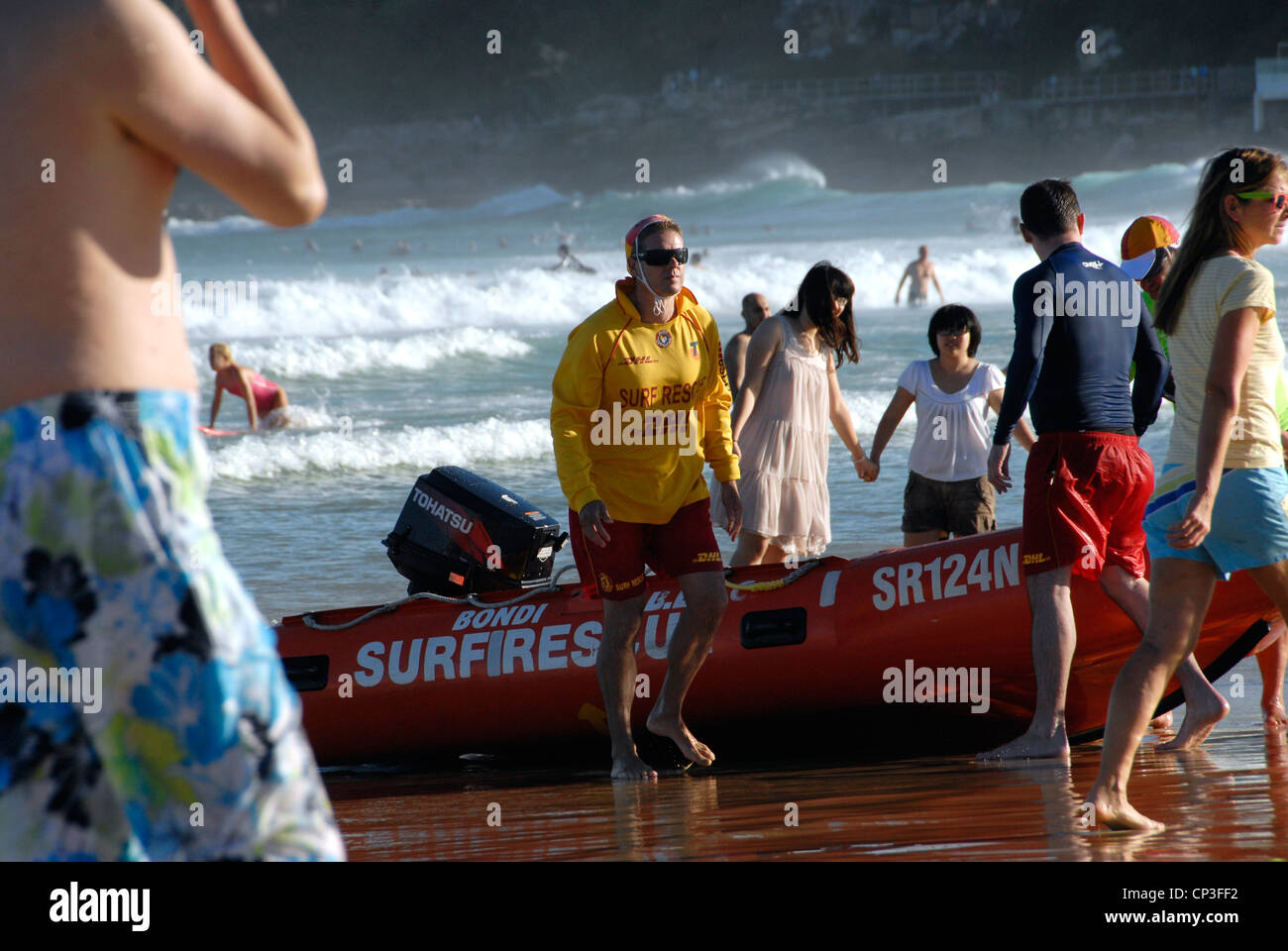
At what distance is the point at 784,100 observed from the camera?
69125 mm

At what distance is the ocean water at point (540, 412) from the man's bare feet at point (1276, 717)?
0.24 ft

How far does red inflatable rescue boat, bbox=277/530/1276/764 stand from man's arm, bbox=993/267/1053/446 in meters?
0.53

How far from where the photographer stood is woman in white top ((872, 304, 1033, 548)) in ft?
17.7

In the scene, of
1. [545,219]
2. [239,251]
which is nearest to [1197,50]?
[545,219]

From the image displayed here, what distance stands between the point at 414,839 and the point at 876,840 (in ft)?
3.68

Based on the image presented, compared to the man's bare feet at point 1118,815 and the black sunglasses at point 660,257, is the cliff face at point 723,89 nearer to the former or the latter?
the black sunglasses at point 660,257

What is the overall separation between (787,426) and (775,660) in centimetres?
137

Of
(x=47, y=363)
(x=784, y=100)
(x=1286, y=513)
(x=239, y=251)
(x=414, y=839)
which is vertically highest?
(x=784, y=100)

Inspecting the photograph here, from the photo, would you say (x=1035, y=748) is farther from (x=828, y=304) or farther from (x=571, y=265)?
(x=571, y=265)

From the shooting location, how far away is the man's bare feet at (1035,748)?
3.92 metres

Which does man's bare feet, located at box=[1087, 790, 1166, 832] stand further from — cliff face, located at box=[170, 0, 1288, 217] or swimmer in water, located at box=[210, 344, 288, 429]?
cliff face, located at box=[170, 0, 1288, 217]

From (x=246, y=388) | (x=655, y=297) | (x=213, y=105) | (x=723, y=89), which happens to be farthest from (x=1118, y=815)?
(x=723, y=89)

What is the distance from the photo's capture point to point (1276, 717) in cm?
428
